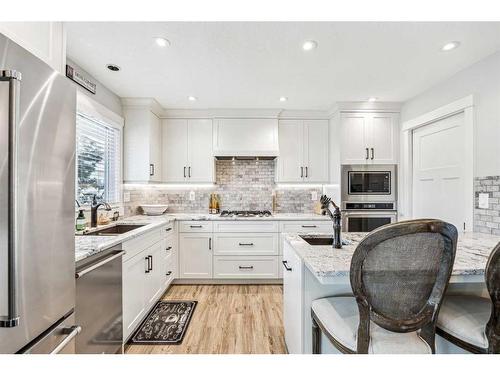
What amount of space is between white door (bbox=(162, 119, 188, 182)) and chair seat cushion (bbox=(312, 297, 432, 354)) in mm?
2854

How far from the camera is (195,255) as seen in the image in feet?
10.8

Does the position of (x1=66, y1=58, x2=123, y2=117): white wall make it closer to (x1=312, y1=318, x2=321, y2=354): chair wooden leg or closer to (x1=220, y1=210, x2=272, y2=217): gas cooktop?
(x1=220, y1=210, x2=272, y2=217): gas cooktop

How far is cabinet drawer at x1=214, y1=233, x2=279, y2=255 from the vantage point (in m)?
3.30

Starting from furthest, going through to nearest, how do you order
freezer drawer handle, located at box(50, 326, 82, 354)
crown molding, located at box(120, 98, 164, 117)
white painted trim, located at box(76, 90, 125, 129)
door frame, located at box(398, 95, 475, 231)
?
crown molding, located at box(120, 98, 164, 117) → white painted trim, located at box(76, 90, 125, 129) → door frame, located at box(398, 95, 475, 231) → freezer drawer handle, located at box(50, 326, 82, 354)

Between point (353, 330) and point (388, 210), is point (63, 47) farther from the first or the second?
point (388, 210)

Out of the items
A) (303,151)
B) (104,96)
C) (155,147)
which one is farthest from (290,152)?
(104,96)

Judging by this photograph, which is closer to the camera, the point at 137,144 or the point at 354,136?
the point at 137,144

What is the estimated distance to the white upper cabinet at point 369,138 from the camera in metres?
3.40

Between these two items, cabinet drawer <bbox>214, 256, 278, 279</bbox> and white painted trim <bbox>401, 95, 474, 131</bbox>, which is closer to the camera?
white painted trim <bbox>401, 95, 474, 131</bbox>

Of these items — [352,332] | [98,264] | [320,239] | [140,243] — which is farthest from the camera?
[140,243]

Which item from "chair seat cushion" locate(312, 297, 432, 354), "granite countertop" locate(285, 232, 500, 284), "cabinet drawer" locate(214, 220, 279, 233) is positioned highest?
"granite countertop" locate(285, 232, 500, 284)

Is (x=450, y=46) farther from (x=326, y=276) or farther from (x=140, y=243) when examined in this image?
(x=140, y=243)

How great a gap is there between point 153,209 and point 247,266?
153cm

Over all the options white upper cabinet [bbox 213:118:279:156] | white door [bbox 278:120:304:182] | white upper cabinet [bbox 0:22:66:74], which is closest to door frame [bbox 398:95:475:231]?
white door [bbox 278:120:304:182]
